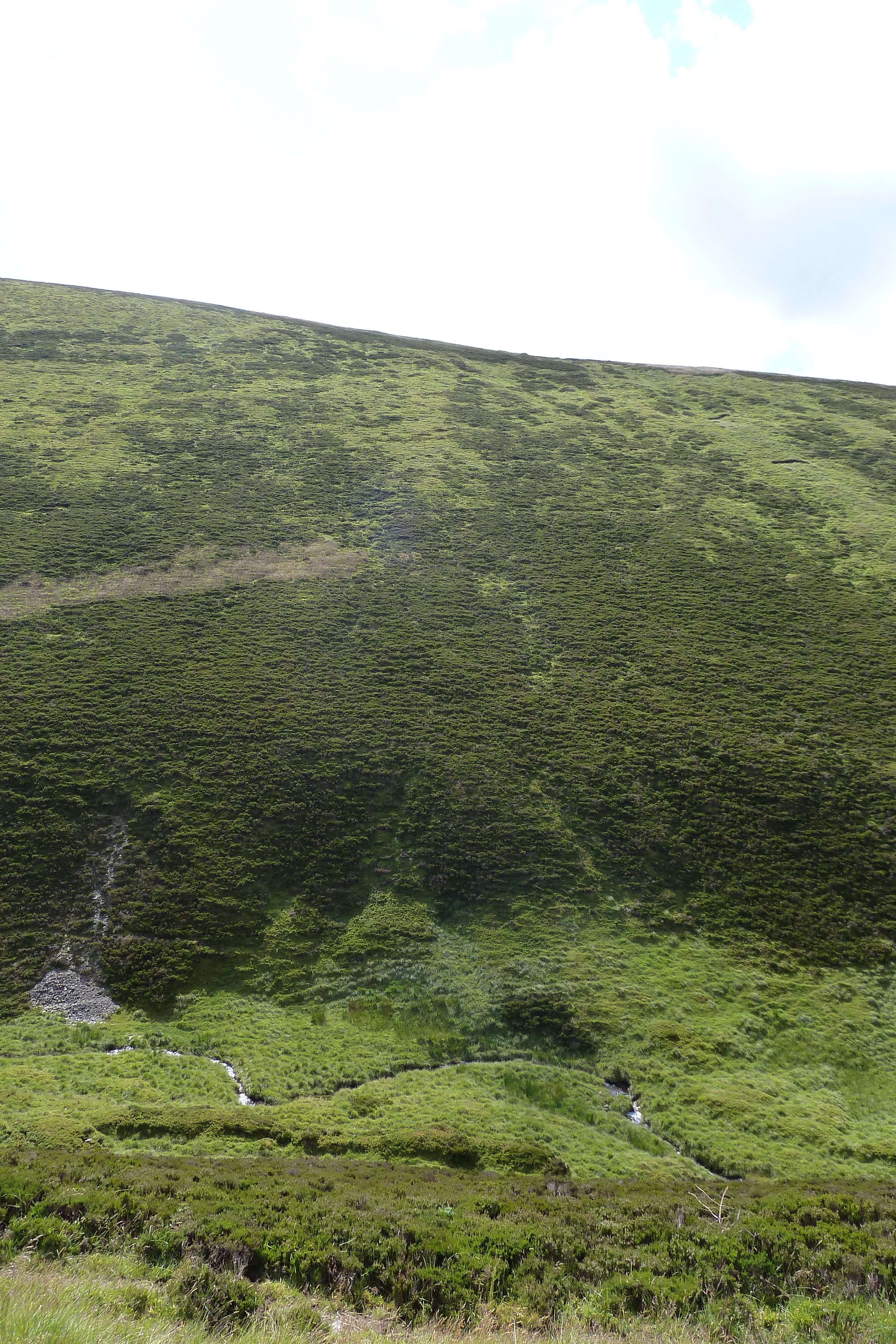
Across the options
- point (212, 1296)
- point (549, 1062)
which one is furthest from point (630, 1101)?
point (212, 1296)

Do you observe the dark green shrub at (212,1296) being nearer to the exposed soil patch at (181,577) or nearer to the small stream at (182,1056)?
the small stream at (182,1056)

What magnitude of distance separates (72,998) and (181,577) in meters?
27.6

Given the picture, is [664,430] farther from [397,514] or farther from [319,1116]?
[319,1116]

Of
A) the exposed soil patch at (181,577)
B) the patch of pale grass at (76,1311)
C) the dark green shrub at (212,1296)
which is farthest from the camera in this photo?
the exposed soil patch at (181,577)

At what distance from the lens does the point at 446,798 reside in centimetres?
3197

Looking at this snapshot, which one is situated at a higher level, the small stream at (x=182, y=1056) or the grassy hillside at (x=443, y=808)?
the grassy hillside at (x=443, y=808)

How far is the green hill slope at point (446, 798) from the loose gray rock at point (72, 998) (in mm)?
Answer: 513

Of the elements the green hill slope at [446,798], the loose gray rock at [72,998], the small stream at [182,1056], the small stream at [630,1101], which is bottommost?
the loose gray rock at [72,998]

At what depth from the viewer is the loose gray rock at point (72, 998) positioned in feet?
74.5

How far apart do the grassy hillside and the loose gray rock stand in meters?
0.45

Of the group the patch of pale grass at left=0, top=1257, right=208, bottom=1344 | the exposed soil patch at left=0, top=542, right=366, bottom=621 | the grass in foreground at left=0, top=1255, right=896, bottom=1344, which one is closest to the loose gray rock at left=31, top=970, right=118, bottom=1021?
the grass in foreground at left=0, top=1255, right=896, bottom=1344

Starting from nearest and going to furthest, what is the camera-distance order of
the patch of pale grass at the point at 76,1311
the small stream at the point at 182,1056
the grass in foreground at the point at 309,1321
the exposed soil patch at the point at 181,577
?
the patch of pale grass at the point at 76,1311 < the grass in foreground at the point at 309,1321 < the small stream at the point at 182,1056 < the exposed soil patch at the point at 181,577

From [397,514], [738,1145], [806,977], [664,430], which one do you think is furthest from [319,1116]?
[664,430]

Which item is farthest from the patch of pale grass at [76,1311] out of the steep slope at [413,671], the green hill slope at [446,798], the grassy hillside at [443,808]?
the steep slope at [413,671]
